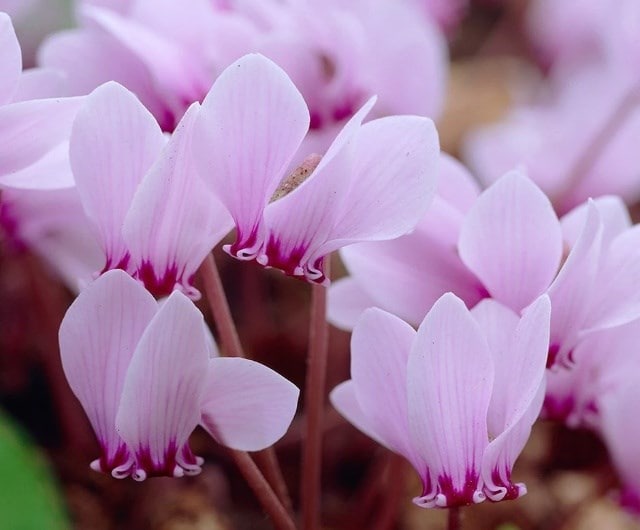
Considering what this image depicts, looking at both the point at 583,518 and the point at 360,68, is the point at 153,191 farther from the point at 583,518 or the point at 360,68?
the point at 583,518

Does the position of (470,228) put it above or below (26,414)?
above

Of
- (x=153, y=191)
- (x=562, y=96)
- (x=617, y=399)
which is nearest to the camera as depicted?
(x=153, y=191)

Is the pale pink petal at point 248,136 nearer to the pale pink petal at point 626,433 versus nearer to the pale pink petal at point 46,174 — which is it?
the pale pink petal at point 46,174

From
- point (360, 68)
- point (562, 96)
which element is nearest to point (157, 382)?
point (360, 68)

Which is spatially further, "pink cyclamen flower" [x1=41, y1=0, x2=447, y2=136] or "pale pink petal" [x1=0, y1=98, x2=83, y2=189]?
"pink cyclamen flower" [x1=41, y1=0, x2=447, y2=136]

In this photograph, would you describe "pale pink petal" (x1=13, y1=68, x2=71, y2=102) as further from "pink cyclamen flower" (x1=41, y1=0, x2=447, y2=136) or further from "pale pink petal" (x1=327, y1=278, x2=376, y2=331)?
"pale pink petal" (x1=327, y1=278, x2=376, y2=331)

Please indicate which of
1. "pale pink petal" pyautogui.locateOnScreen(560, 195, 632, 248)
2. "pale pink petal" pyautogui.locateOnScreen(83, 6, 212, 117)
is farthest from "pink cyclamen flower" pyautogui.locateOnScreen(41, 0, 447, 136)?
"pale pink petal" pyautogui.locateOnScreen(560, 195, 632, 248)

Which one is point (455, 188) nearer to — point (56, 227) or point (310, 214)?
point (310, 214)
